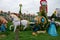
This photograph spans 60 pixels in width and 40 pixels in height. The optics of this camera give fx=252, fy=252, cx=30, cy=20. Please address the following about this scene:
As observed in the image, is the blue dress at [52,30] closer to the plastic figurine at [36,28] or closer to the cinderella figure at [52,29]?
the cinderella figure at [52,29]

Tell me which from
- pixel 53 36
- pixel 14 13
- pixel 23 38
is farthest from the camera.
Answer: pixel 14 13

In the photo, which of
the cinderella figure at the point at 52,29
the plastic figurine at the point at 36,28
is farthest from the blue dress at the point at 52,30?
the plastic figurine at the point at 36,28

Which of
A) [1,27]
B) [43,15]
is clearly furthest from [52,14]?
[1,27]

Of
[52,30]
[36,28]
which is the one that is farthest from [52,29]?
[36,28]

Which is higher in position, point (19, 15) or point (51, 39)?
point (19, 15)

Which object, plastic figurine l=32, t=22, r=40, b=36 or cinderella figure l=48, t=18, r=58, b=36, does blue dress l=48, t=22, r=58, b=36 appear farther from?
plastic figurine l=32, t=22, r=40, b=36

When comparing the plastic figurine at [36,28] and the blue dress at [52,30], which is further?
the plastic figurine at [36,28]

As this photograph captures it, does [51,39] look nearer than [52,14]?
Yes

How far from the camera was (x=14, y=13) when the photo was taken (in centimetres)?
1061

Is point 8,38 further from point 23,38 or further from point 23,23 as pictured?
point 23,23

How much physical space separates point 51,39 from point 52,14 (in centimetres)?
228

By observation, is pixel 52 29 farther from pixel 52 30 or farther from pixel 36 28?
pixel 36 28

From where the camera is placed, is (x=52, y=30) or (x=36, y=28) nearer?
(x=52, y=30)

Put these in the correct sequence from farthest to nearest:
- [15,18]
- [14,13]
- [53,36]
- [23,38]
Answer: [14,13] → [15,18] → [53,36] → [23,38]
